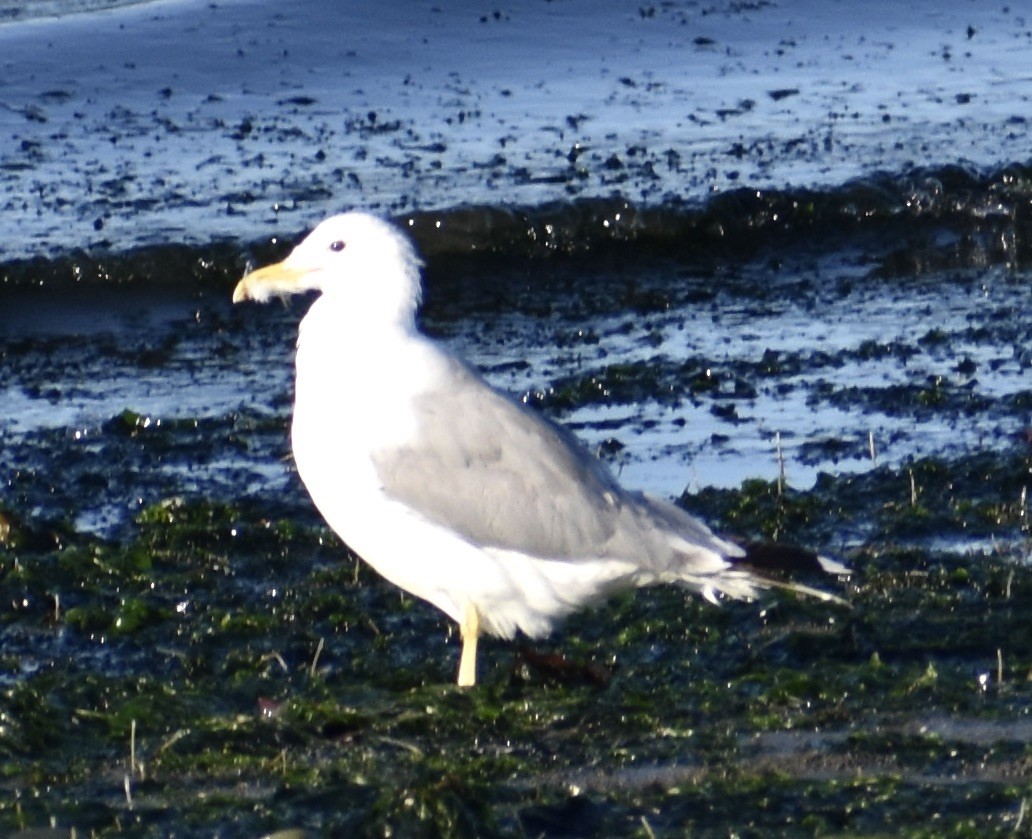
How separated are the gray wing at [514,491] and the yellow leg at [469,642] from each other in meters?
0.19

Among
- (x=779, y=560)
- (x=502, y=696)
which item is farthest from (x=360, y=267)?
(x=779, y=560)

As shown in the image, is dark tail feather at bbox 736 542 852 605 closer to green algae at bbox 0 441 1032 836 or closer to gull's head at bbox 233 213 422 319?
green algae at bbox 0 441 1032 836

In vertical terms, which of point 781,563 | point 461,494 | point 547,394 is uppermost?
point 461,494

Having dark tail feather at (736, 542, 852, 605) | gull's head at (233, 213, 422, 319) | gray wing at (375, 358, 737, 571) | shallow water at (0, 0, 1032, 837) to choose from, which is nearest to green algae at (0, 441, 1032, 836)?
shallow water at (0, 0, 1032, 837)

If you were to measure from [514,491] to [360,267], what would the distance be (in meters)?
0.76

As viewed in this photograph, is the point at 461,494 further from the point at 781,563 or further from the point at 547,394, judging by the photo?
the point at 547,394

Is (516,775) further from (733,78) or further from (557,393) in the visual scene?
(733,78)

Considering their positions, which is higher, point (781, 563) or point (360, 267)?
point (360, 267)

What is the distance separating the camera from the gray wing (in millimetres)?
5289

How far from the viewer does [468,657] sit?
17.5 feet

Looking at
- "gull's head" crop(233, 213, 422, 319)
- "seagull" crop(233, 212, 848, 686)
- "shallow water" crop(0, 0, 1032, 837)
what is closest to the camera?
"shallow water" crop(0, 0, 1032, 837)

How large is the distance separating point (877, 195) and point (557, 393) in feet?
13.0

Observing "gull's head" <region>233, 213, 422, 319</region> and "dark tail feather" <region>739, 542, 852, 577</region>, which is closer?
"dark tail feather" <region>739, 542, 852, 577</region>

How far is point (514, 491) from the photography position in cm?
536
